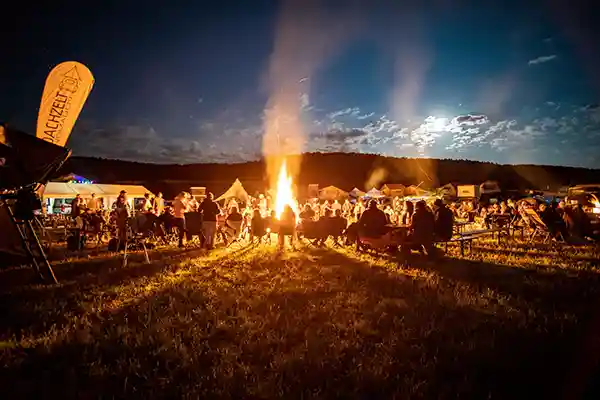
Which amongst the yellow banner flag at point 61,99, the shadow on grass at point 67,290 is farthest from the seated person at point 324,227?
the yellow banner flag at point 61,99

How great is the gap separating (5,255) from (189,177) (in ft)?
316

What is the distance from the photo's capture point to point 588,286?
6.20 metres

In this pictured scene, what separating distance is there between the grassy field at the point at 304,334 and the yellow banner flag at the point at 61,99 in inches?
142

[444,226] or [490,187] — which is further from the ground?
[490,187]

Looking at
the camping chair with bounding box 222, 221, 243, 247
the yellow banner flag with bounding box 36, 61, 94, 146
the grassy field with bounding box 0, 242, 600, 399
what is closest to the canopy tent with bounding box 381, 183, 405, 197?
the camping chair with bounding box 222, 221, 243, 247

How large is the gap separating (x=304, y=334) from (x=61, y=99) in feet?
28.6

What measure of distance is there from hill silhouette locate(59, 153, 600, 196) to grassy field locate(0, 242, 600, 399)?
7726 cm

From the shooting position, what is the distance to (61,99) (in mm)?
9047

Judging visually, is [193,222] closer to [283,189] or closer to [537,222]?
[283,189]

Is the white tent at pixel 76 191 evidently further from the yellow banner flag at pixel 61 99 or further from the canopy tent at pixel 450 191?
the canopy tent at pixel 450 191

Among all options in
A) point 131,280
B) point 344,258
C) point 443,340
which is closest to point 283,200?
point 344,258

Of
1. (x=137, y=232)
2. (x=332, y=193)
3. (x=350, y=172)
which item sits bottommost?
(x=137, y=232)

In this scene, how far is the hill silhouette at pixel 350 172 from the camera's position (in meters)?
92.5

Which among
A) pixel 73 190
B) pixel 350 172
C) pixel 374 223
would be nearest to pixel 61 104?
pixel 374 223
